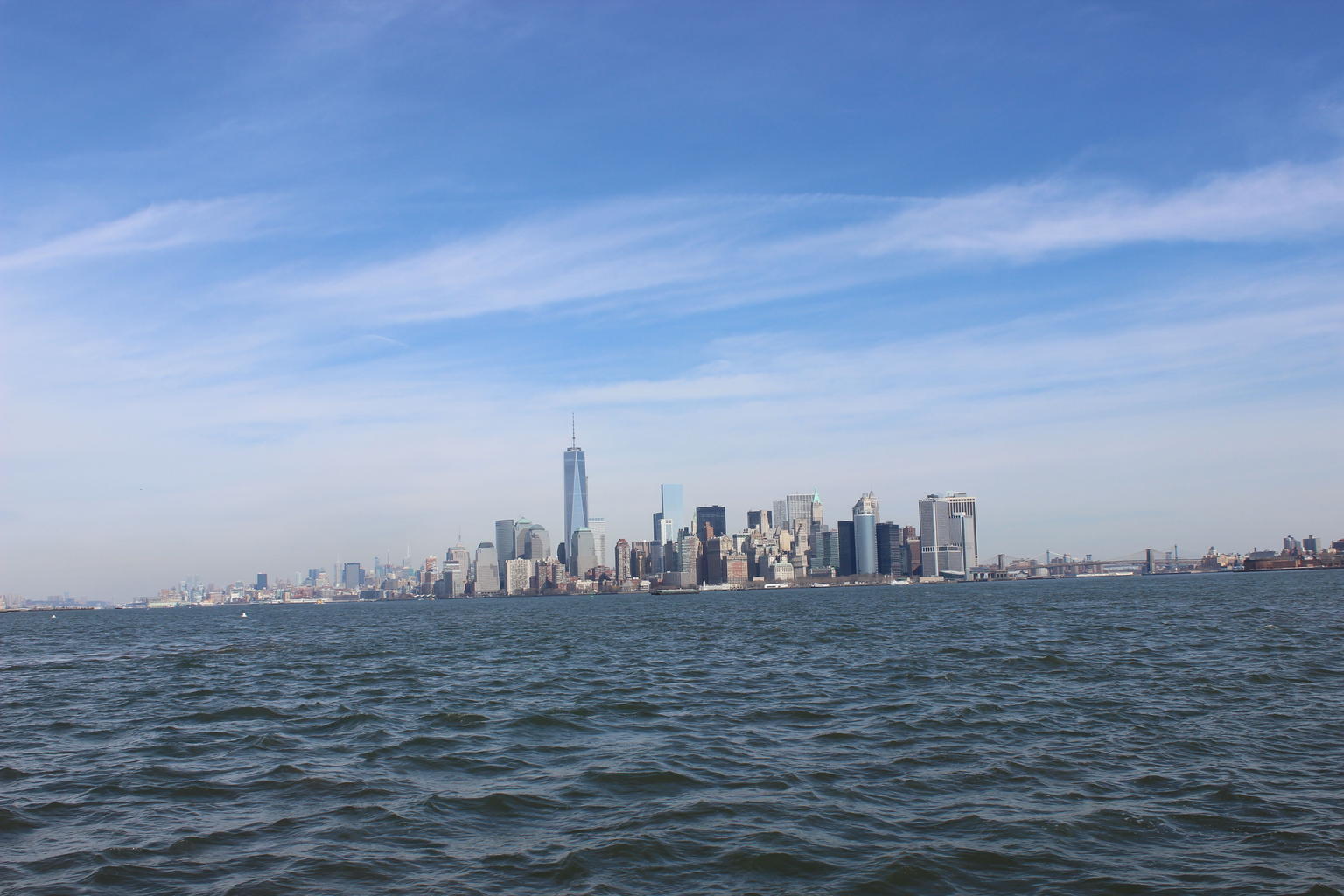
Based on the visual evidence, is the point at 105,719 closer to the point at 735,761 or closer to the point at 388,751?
the point at 388,751

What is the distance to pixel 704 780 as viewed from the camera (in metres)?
22.3

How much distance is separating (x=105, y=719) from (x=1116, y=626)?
67.3 metres

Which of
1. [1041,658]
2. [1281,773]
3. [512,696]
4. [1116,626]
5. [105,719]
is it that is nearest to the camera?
[1281,773]

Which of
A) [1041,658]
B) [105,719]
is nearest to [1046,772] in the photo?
[1041,658]

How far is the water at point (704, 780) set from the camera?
→ 15930 millimetres

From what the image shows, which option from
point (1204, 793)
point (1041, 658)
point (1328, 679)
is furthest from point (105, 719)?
point (1328, 679)

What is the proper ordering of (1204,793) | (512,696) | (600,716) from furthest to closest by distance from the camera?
(512,696) → (600,716) → (1204,793)

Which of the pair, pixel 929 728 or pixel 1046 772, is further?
pixel 929 728

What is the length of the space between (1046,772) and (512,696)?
76.0 ft

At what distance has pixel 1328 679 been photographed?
3631 cm

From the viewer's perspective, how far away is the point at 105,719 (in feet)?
115

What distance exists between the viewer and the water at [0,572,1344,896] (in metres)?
15.9

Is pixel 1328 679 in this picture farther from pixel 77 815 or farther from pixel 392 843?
pixel 77 815

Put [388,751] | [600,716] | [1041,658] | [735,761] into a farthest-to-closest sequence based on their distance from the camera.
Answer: [1041,658] < [600,716] < [388,751] < [735,761]
